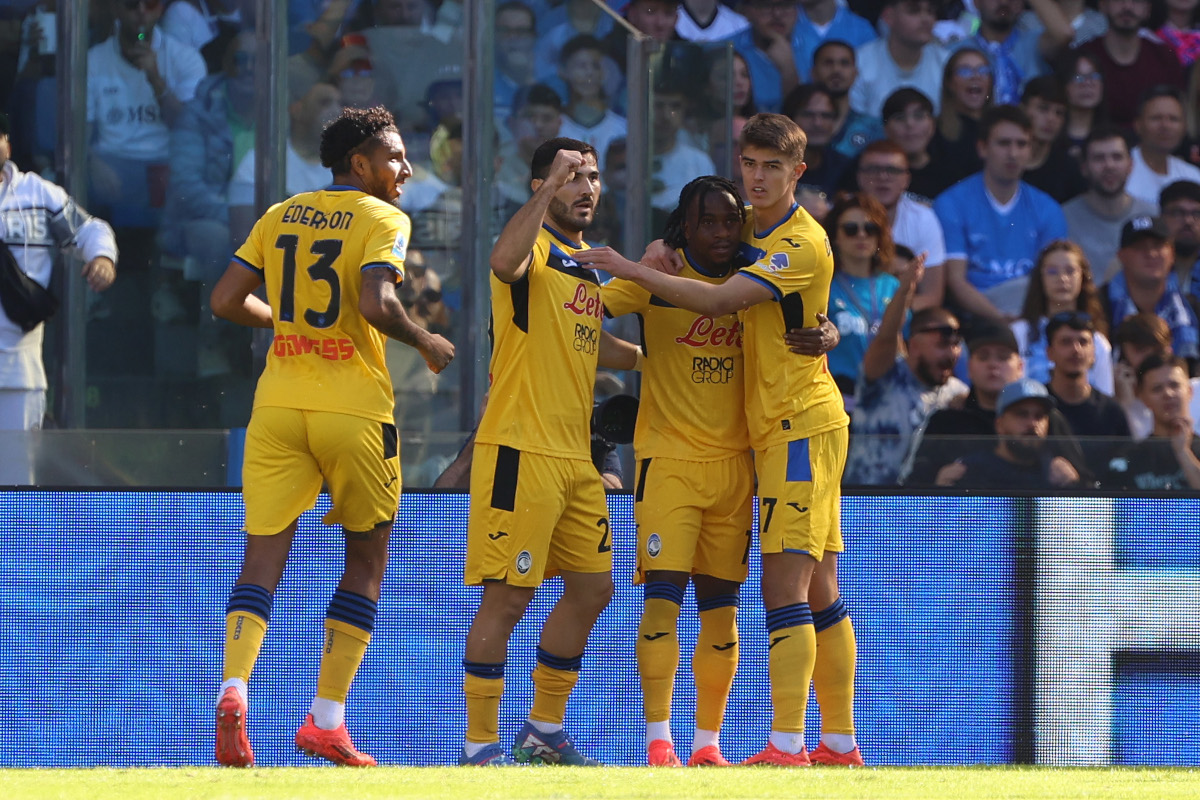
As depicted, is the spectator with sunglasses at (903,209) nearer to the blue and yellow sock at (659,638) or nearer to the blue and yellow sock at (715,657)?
the blue and yellow sock at (715,657)

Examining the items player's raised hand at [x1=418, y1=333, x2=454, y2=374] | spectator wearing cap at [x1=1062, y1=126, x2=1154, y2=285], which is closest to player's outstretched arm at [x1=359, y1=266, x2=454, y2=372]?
player's raised hand at [x1=418, y1=333, x2=454, y2=374]

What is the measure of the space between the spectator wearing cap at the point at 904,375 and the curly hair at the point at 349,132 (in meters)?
3.33

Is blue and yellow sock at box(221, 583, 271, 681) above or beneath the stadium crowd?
beneath

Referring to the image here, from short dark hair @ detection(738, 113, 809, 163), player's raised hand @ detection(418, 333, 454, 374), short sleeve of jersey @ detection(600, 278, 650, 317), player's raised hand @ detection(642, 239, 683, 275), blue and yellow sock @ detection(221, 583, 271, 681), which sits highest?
short dark hair @ detection(738, 113, 809, 163)

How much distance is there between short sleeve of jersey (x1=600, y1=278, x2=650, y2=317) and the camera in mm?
4977

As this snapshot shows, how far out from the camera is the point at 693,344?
5000 millimetres

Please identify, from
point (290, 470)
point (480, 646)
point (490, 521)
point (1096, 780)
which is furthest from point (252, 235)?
point (1096, 780)

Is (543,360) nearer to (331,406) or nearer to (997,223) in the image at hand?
(331,406)

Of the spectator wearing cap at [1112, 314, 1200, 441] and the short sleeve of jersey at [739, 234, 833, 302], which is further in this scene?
the spectator wearing cap at [1112, 314, 1200, 441]

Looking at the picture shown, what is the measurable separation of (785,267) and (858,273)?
315cm

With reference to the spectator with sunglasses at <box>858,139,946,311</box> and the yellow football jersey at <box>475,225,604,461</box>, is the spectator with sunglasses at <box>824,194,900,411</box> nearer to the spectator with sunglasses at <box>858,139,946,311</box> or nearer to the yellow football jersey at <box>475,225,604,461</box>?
the spectator with sunglasses at <box>858,139,946,311</box>

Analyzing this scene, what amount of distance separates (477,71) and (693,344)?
93.2 inches

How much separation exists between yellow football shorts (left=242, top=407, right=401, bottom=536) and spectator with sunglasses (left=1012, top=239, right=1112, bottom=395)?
14.2 ft

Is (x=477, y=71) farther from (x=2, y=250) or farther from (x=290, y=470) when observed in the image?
(x=290, y=470)
